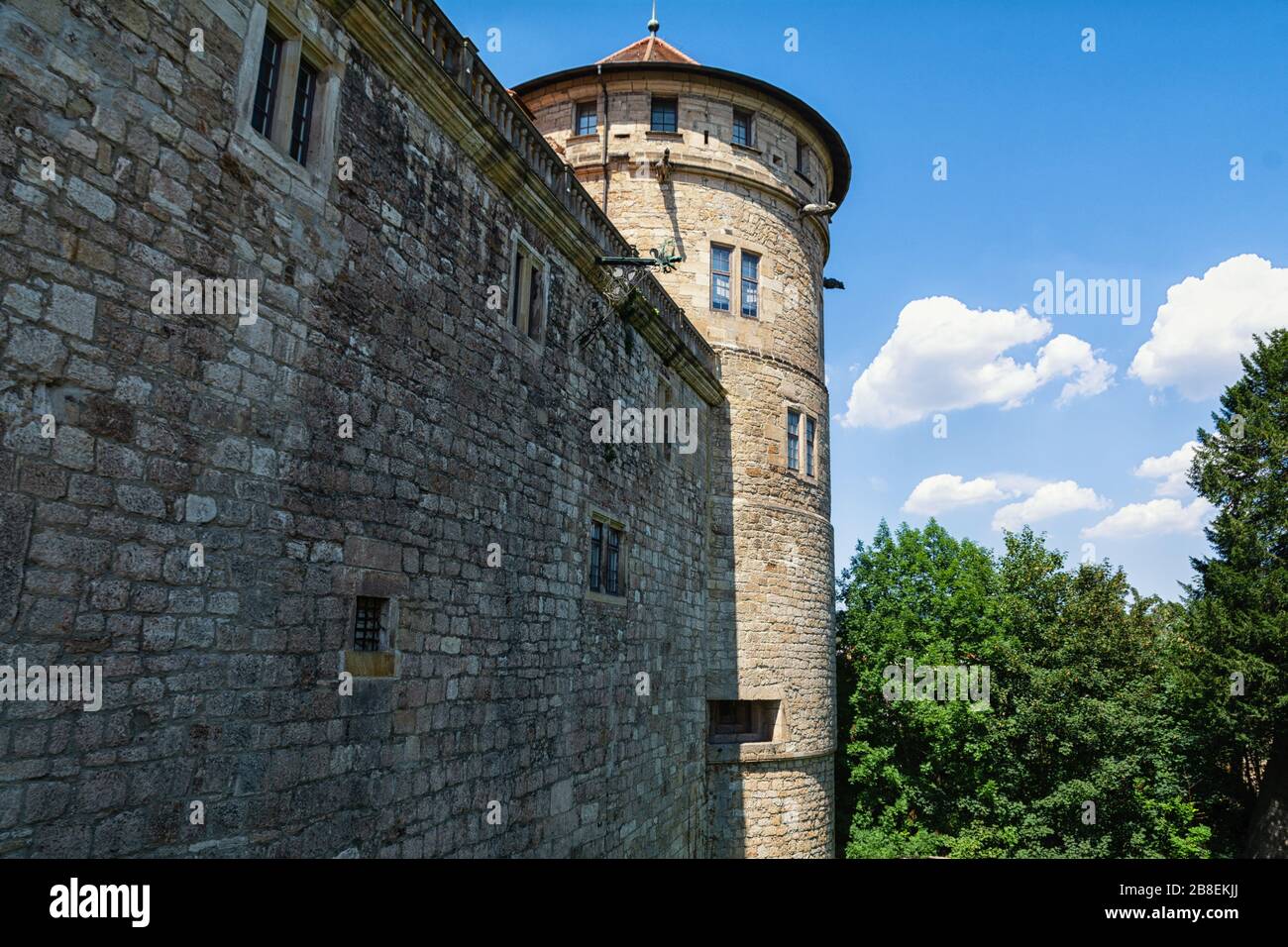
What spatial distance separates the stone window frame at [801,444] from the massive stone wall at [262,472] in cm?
903

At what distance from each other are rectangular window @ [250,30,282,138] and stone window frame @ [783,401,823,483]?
13099 mm

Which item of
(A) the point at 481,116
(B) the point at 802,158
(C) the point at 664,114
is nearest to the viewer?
(A) the point at 481,116

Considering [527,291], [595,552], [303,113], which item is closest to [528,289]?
[527,291]

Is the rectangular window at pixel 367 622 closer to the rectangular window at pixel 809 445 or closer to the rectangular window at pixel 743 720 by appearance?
the rectangular window at pixel 743 720

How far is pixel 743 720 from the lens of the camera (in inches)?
643

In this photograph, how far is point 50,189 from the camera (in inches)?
158

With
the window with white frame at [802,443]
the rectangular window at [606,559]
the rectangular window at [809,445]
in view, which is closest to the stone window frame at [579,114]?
the window with white frame at [802,443]

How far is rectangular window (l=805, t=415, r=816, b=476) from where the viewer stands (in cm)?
1798

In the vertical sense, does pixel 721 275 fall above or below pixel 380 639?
above

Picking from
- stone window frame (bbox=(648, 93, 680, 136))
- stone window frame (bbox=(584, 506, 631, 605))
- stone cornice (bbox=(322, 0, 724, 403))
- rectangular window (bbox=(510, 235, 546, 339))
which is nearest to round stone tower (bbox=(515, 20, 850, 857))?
stone window frame (bbox=(648, 93, 680, 136))

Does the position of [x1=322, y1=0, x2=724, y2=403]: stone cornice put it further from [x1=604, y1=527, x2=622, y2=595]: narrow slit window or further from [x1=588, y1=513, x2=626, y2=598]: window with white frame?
[x1=604, y1=527, x2=622, y2=595]: narrow slit window

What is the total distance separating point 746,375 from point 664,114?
5793 millimetres

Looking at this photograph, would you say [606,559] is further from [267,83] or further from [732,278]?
[732,278]
